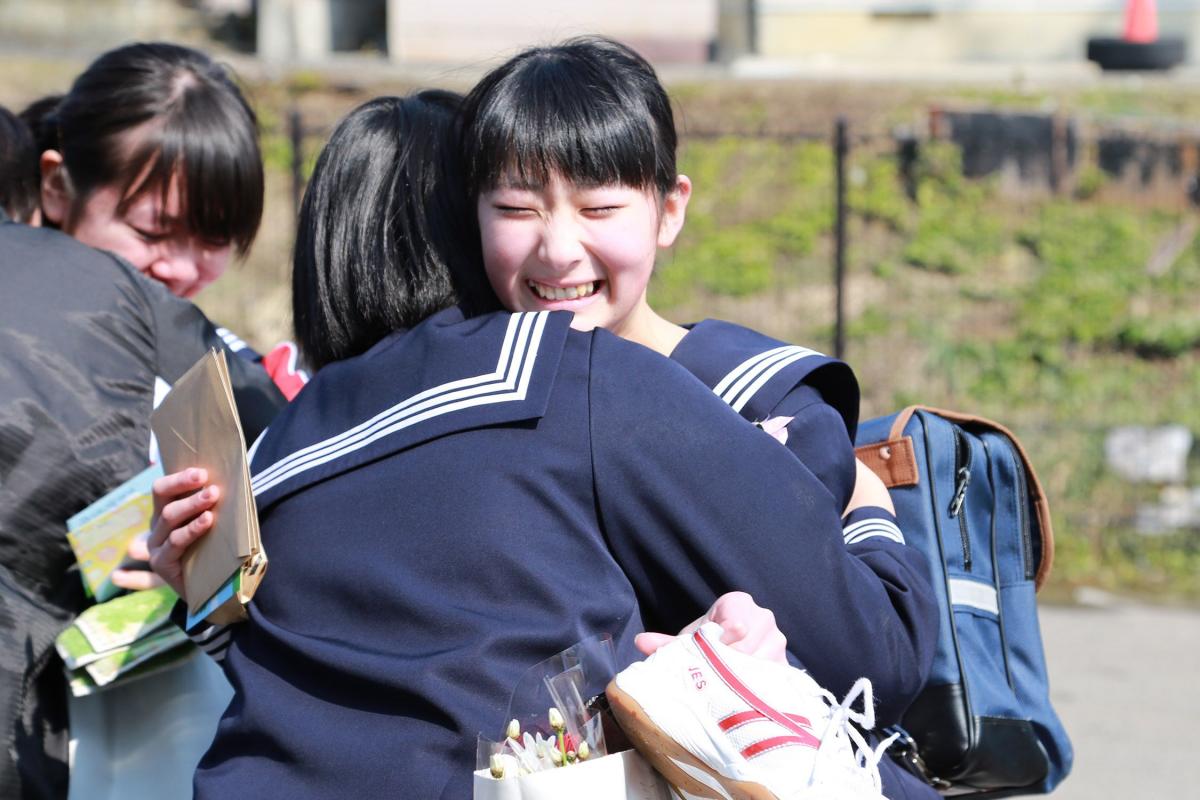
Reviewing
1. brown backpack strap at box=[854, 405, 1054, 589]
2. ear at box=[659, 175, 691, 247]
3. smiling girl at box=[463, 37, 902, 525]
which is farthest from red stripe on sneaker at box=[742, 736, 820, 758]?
ear at box=[659, 175, 691, 247]

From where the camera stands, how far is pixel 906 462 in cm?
213

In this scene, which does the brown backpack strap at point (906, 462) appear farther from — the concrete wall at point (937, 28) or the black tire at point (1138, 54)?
the concrete wall at point (937, 28)

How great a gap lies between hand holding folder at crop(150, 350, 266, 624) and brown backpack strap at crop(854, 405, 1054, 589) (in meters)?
0.90

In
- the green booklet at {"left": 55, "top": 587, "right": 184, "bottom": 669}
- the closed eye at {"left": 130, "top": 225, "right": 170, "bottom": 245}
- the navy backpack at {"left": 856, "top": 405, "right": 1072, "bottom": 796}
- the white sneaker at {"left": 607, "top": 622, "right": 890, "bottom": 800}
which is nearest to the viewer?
the white sneaker at {"left": 607, "top": 622, "right": 890, "bottom": 800}

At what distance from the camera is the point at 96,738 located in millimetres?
2311

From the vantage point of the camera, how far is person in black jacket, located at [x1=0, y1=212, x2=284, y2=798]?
7.18ft

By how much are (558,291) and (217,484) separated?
519mm

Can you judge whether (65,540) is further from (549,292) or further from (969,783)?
(969,783)

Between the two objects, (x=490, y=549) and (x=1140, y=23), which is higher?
(x=1140, y=23)

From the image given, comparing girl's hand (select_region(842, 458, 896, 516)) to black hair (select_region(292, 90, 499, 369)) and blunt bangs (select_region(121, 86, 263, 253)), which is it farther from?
blunt bangs (select_region(121, 86, 263, 253))

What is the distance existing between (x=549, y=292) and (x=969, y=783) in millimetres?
938

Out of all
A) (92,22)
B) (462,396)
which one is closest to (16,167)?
(462,396)

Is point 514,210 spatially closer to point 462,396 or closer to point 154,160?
point 462,396

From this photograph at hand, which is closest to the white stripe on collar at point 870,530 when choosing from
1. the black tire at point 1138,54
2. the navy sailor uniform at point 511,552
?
the navy sailor uniform at point 511,552
